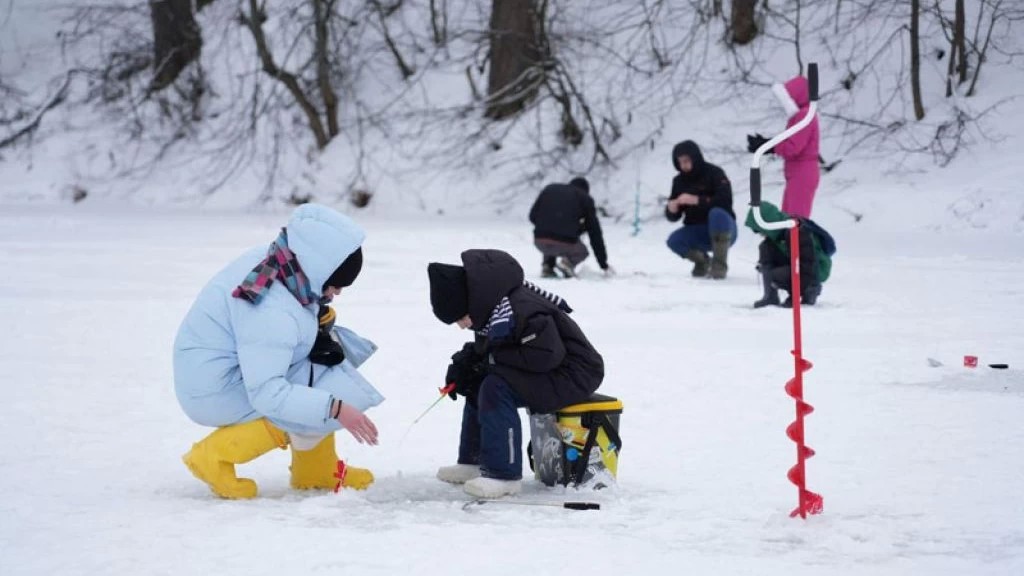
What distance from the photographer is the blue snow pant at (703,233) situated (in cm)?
1235

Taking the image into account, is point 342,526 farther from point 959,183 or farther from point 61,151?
point 61,151

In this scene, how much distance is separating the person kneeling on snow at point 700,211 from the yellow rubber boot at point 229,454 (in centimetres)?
806

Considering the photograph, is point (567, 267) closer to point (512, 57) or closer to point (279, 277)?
point (279, 277)

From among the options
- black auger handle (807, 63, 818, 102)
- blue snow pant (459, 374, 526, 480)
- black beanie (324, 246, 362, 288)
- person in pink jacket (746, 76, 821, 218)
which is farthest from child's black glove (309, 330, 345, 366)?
person in pink jacket (746, 76, 821, 218)

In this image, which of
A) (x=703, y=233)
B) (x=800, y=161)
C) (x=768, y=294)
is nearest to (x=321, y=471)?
(x=768, y=294)

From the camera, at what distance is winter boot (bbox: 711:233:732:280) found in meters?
12.3

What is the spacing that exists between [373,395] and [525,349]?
57 centimetres

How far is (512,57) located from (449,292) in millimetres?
17337

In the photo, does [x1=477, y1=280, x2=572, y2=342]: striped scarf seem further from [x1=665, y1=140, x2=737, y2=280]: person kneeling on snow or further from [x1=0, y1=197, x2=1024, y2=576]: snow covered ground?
[x1=665, y1=140, x2=737, y2=280]: person kneeling on snow

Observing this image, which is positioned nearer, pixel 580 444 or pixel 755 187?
pixel 755 187

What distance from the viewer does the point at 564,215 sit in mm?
12586

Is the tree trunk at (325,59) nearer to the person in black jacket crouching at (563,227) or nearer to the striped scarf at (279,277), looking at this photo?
the person in black jacket crouching at (563,227)

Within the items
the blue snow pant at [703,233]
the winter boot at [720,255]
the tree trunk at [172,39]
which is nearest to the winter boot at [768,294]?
the winter boot at [720,255]

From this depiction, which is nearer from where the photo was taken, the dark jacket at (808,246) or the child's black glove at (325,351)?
the child's black glove at (325,351)
